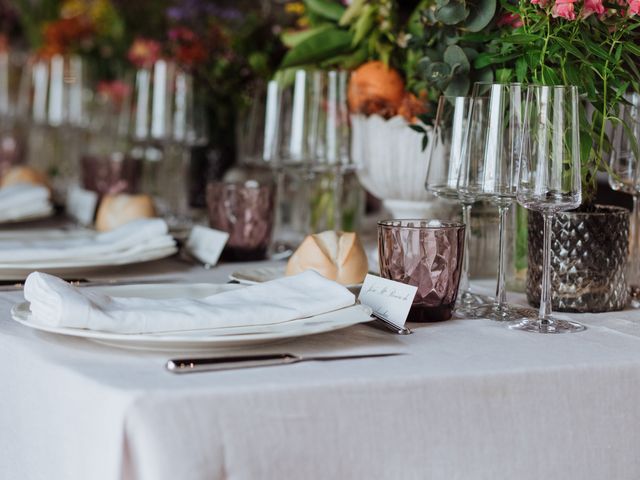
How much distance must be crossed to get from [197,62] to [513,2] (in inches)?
53.0

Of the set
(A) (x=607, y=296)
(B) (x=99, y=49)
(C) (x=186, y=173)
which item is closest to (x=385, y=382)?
(A) (x=607, y=296)

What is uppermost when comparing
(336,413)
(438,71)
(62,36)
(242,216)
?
(62,36)

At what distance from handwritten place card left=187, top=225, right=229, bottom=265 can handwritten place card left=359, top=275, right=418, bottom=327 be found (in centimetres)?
45

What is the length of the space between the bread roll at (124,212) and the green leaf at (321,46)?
349 millimetres

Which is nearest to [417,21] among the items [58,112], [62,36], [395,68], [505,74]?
[395,68]

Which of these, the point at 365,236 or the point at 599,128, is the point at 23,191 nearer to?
the point at 365,236

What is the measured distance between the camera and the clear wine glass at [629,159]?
1.26 meters

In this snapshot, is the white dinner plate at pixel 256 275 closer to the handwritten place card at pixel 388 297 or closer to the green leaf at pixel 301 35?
the handwritten place card at pixel 388 297

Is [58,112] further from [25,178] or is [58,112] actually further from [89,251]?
[89,251]

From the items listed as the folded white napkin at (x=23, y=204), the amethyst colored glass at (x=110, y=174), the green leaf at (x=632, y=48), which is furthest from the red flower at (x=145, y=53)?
the green leaf at (x=632, y=48)

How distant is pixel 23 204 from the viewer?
202 centimetres

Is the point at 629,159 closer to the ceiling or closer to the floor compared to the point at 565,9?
closer to the floor

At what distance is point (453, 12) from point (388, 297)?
387 millimetres

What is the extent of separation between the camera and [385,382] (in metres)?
0.88
